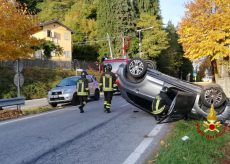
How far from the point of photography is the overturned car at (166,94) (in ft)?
30.2

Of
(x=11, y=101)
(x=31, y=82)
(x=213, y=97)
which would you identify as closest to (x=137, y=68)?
(x=213, y=97)

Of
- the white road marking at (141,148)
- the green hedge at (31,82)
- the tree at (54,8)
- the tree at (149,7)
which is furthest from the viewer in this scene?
the tree at (54,8)

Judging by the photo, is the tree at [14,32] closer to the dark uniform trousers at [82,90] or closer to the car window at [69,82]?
the car window at [69,82]

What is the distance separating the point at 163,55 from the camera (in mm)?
63969

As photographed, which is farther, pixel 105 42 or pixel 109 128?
pixel 105 42

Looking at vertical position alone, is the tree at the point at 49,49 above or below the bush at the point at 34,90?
above

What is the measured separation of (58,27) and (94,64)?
7751 millimetres

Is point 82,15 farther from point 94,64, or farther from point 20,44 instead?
point 20,44

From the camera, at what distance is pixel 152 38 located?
192 feet

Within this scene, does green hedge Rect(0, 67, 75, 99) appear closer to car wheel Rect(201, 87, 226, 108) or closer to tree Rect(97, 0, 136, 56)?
car wheel Rect(201, 87, 226, 108)

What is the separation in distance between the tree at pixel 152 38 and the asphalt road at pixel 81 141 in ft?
155

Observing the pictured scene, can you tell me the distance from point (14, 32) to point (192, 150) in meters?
12.1

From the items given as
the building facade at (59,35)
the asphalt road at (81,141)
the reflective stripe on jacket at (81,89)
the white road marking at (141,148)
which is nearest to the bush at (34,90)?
the reflective stripe on jacket at (81,89)

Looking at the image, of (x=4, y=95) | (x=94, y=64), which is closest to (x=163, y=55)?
(x=94, y=64)
